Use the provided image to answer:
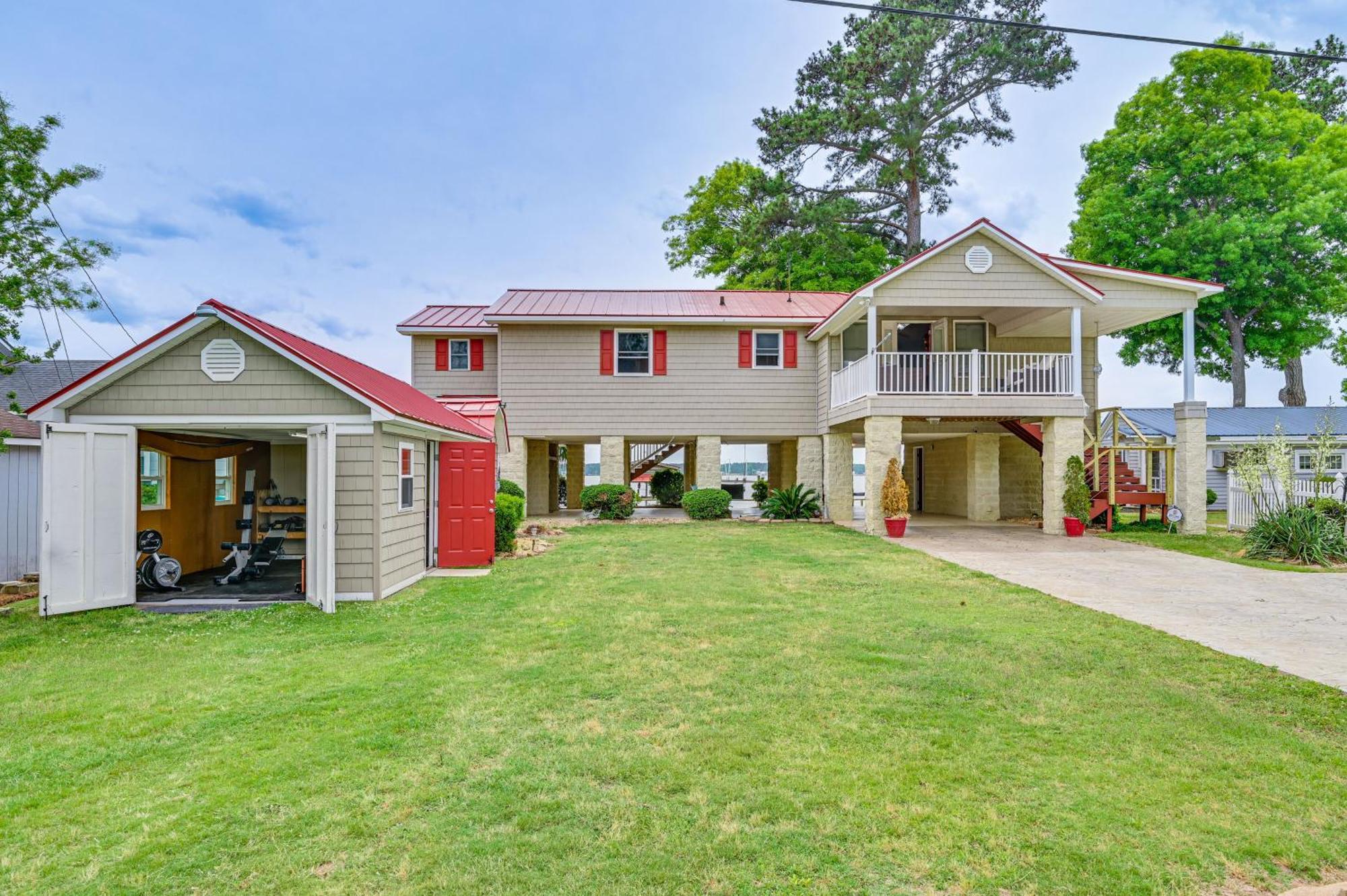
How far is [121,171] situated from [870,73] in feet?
78.1

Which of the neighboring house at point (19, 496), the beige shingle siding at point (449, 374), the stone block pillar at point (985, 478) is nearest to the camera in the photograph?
the neighboring house at point (19, 496)

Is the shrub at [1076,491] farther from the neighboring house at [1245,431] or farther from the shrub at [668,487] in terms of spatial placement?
the shrub at [668,487]

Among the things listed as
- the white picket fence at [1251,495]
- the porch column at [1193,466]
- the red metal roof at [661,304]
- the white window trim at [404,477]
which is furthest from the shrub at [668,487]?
the white picket fence at [1251,495]

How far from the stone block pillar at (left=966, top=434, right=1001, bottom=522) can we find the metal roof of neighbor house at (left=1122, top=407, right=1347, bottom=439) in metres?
10.1

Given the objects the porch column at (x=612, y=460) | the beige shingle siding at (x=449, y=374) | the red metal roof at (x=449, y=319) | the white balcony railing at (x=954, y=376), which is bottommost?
the porch column at (x=612, y=460)

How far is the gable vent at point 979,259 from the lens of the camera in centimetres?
1434

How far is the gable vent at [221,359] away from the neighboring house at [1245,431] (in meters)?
24.7

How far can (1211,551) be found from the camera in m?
11.7

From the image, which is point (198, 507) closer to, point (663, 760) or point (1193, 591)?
point (663, 760)

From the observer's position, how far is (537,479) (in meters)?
20.2

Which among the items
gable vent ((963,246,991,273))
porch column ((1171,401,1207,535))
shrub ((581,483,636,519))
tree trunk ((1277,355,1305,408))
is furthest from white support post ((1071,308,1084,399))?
tree trunk ((1277,355,1305,408))

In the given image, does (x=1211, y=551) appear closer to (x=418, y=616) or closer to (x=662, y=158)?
(x=418, y=616)

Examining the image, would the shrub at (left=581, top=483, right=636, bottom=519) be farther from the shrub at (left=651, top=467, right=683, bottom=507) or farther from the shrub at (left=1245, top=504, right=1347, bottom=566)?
the shrub at (left=1245, top=504, right=1347, bottom=566)

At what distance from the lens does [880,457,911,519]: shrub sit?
13.8 metres
